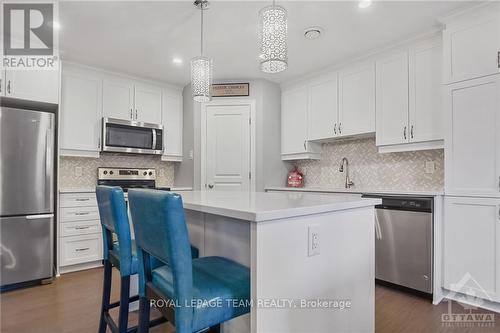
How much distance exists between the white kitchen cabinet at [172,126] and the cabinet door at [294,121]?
1578 mm

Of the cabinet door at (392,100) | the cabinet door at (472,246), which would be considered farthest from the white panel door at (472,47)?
the cabinet door at (472,246)

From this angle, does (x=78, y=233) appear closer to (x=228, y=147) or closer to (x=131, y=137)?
(x=131, y=137)

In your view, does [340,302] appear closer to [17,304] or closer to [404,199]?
[404,199]

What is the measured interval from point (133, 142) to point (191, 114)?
908 millimetres

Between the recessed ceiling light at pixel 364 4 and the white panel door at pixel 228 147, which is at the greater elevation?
the recessed ceiling light at pixel 364 4

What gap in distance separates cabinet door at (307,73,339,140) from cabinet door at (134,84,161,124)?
2.17 meters

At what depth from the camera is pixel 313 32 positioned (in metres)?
2.76

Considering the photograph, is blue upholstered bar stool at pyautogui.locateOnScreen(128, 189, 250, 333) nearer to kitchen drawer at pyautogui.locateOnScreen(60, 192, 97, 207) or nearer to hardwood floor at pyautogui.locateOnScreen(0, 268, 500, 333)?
hardwood floor at pyautogui.locateOnScreen(0, 268, 500, 333)

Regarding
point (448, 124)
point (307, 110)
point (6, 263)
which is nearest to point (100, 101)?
point (6, 263)

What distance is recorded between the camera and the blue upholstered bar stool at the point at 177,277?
868 millimetres

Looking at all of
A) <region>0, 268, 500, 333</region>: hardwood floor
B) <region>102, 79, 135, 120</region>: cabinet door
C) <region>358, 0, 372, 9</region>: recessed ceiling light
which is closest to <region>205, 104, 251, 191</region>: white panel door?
<region>102, 79, 135, 120</region>: cabinet door

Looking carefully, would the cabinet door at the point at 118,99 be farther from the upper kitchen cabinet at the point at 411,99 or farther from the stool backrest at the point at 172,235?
the stool backrest at the point at 172,235

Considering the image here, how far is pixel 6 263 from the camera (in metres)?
2.66

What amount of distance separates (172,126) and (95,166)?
119 cm
